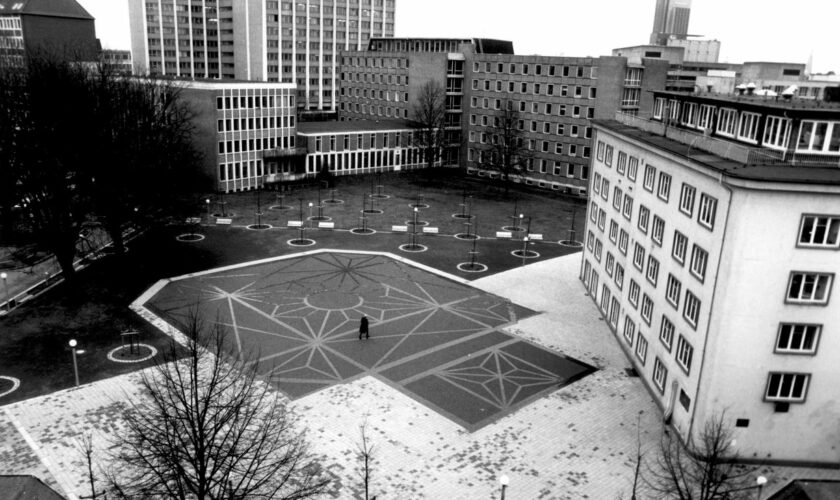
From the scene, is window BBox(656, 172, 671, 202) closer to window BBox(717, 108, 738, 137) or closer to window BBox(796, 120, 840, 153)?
window BBox(717, 108, 738, 137)

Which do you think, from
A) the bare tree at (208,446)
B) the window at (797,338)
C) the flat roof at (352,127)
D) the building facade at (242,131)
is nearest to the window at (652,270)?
the window at (797,338)

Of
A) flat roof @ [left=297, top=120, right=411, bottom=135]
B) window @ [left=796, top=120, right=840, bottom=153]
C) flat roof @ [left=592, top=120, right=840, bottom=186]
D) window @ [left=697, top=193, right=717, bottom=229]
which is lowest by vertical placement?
flat roof @ [left=297, top=120, right=411, bottom=135]

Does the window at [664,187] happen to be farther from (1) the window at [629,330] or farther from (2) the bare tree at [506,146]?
(2) the bare tree at [506,146]

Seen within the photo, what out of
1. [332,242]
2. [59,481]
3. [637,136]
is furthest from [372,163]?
[59,481]

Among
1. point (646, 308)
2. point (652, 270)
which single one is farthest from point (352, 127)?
point (646, 308)

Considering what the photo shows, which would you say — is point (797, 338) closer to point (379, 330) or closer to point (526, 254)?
point (379, 330)

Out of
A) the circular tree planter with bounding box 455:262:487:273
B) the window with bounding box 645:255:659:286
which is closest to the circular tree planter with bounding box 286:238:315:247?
the circular tree planter with bounding box 455:262:487:273
